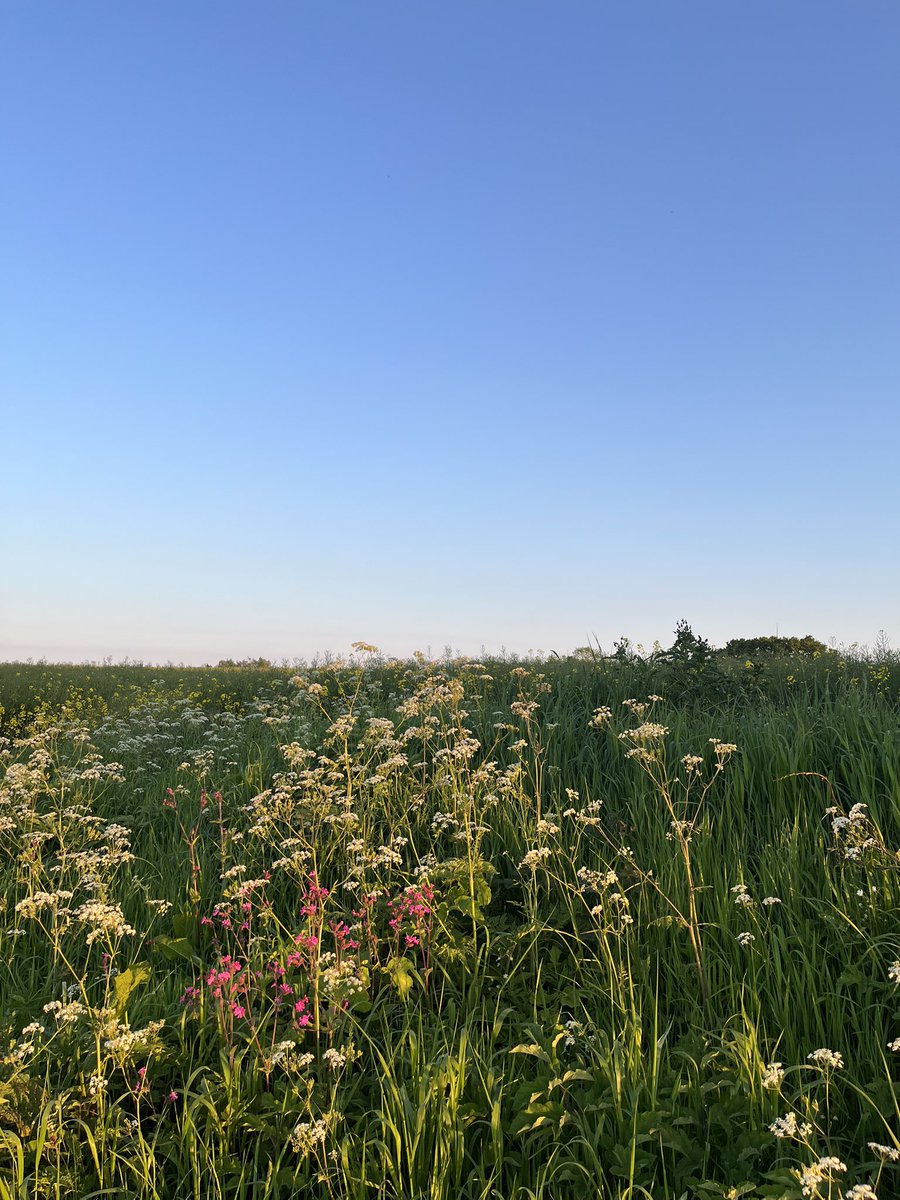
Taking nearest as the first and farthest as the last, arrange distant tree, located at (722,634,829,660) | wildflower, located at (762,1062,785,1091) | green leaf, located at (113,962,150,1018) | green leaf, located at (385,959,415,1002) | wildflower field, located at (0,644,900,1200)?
wildflower, located at (762,1062,785,1091) < wildflower field, located at (0,644,900,1200) < green leaf, located at (113,962,150,1018) < green leaf, located at (385,959,415,1002) < distant tree, located at (722,634,829,660)

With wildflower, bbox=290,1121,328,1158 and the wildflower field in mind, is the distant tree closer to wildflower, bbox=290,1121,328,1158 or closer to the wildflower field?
the wildflower field

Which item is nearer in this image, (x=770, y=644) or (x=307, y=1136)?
(x=307, y=1136)

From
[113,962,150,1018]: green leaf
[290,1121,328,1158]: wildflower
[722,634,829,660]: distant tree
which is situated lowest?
[290,1121,328,1158]: wildflower

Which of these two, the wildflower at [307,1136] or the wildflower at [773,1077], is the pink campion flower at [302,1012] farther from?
the wildflower at [773,1077]

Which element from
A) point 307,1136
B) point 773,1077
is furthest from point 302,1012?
point 773,1077

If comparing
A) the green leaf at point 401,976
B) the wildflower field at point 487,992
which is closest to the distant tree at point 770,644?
the wildflower field at point 487,992

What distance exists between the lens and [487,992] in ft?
14.3

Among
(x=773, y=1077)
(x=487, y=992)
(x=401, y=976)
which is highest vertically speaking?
(x=773, y=1077)

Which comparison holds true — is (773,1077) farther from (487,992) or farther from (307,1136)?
(487,992)

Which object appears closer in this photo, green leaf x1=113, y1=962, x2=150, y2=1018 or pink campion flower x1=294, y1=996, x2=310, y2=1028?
pink campion flower x1=294, y1=996, x2=310, y2=1028

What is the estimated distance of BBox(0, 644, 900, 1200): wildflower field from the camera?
3.12 m

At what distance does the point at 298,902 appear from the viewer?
18.3 ft

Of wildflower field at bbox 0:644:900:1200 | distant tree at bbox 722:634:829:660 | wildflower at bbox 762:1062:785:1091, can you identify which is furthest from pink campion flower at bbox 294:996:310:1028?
distant tree at bbox 722:634:829:660

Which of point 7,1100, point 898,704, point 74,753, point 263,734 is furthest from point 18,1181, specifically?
point 898,704
